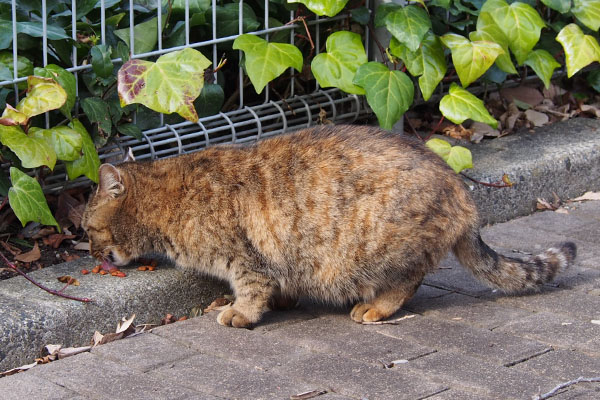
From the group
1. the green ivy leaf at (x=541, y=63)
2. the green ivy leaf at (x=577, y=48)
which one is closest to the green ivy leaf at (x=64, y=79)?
the green ivy leaf at (x=541, y=63)

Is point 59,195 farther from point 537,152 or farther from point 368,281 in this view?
point 537,152

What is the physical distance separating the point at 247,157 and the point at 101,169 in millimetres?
680

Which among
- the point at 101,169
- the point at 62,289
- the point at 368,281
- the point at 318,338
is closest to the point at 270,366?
the point at 318,338

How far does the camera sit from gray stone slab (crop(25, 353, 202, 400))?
3115 millimetres

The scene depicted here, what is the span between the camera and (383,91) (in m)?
4.83

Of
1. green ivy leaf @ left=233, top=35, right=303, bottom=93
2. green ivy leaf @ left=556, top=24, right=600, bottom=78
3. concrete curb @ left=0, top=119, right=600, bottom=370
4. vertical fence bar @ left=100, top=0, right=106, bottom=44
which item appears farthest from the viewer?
green ivy leaf @ left=556, top=24, right=600, bottom=78

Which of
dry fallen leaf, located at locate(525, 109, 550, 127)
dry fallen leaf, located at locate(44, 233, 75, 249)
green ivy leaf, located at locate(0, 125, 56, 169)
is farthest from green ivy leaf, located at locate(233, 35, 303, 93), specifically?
dry fallen leaf, located at locate(525, 109, 550, 127)

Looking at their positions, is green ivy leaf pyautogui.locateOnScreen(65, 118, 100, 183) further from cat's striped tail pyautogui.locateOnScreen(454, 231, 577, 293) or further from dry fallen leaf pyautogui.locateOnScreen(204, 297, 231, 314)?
cat's striped tail pyautogui.locateOnScreen(454, 231, 577, 293)

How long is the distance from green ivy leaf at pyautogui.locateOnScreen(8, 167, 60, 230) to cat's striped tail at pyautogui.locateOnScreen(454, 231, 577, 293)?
1.90 m

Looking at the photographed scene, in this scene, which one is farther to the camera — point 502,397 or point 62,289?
point 62,289

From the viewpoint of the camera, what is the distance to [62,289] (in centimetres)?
380

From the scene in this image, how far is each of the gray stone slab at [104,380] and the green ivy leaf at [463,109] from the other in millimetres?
2476

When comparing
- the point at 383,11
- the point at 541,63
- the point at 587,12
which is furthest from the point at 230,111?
the point at 587,12

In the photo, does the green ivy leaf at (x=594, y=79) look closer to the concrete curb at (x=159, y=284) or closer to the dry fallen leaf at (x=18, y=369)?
the concrete curb at (x=159, y=284)
